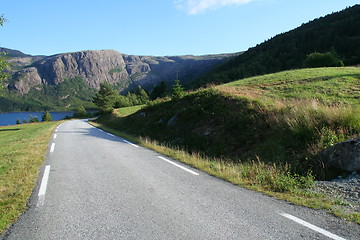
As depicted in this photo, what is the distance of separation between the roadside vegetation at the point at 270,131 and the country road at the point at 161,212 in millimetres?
695

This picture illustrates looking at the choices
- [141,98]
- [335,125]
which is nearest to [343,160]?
[335,125]

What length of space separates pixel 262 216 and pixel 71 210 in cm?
363

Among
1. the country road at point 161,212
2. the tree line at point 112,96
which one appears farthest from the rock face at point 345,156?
the tree line at point 112,96

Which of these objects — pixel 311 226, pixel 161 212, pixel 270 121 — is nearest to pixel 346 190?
pixel 311 226

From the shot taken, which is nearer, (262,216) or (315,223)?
(315,223)

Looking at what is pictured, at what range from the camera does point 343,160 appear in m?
5.76

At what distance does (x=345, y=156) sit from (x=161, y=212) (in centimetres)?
542

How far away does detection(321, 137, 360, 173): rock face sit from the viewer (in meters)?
5.48

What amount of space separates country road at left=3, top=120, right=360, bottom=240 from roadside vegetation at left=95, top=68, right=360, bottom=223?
695mm

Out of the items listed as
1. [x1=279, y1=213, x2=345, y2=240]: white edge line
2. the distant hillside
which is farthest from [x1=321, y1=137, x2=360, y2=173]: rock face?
the distant hillside

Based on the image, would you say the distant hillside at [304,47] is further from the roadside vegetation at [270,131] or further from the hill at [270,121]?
the roadside vegetation at [270,131]

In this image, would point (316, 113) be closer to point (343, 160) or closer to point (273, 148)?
point (273, 148)

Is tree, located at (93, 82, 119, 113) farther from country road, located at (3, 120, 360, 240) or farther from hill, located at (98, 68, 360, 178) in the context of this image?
country road, located at (3, 120, 360, 240)

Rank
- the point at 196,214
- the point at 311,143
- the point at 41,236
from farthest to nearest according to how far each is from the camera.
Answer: the point at 311,143 < the point at 196,214 < the point at 41,236
